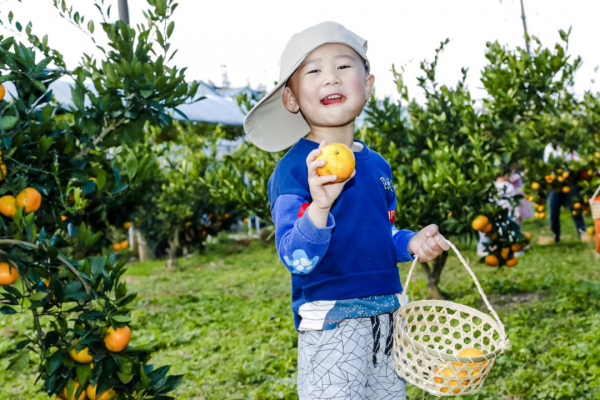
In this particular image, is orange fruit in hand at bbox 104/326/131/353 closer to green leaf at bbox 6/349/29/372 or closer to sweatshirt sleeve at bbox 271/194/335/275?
green leaf at bbox 6/349/29/372

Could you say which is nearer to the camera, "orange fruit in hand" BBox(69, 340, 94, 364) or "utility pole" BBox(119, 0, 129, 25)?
"orange fruit in hand" BBox(69, 340, 94, 364)

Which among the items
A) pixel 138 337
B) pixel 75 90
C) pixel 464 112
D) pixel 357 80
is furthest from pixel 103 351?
pixel 464 112

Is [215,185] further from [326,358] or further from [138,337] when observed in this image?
[326,358]

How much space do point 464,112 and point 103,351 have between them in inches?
145

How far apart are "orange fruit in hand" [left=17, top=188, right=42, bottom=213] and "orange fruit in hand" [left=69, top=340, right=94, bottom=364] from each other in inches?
22.1

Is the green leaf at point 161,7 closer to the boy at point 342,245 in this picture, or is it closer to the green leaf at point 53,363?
the boy at point 342,245

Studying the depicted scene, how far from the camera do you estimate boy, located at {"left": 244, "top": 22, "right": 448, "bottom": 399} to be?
167 cm

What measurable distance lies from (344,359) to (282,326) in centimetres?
374

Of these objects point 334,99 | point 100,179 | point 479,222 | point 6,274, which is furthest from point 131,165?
point 479,222

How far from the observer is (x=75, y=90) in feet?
7.85

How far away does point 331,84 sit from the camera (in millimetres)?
1737

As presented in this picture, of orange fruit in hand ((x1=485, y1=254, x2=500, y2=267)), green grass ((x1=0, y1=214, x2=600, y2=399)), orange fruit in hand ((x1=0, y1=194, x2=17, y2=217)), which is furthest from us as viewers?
orange fruit in hand ((x1=485, y1=254, x2=500, y2=267))

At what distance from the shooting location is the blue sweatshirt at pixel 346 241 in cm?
166

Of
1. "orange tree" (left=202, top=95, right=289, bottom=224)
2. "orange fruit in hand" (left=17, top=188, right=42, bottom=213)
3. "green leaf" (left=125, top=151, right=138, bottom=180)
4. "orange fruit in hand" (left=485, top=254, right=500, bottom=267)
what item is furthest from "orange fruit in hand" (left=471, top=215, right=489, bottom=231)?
"orange fruit in hand" (left=17, top=188, right=42, bottom=213)
